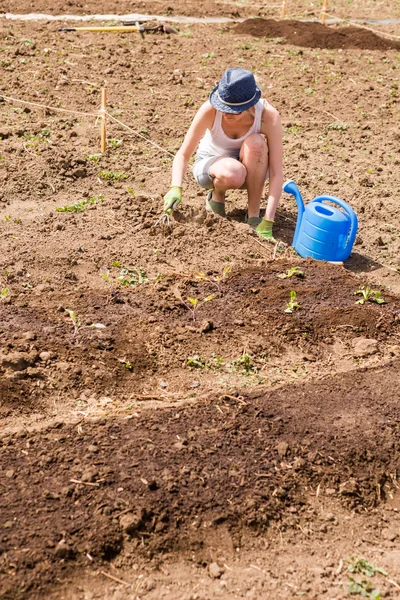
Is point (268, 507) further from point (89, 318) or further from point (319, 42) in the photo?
point (319, 42)

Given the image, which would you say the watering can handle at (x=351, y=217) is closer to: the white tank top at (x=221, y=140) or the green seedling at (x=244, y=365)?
the white tank top at (x=221, y=140)

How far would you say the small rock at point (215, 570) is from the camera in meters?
2.91

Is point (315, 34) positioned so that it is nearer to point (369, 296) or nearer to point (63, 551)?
point (369, 296)

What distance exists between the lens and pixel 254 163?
17.5 feet

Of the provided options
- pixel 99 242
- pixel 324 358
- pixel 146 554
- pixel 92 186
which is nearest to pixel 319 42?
pixel 92 186

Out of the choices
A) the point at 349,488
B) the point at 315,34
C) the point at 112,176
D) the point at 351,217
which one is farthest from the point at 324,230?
the point at 315,34

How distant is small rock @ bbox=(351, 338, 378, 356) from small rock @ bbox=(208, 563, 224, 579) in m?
1.69

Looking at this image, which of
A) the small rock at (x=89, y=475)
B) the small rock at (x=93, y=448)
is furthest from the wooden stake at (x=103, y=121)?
the small rock at (x=89, y=475)

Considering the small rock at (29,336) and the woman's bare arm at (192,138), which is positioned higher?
the woman's bare arm at (192,138)

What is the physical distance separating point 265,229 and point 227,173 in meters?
0.46

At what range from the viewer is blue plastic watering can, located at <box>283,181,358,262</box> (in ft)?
16.2

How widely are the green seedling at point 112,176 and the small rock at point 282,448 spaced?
324 centimetres

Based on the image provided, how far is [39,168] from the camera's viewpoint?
6105mm

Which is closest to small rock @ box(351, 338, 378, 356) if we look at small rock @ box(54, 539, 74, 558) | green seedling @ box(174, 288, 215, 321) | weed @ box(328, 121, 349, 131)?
green seedling @ box(174, 288, 215, 321)
